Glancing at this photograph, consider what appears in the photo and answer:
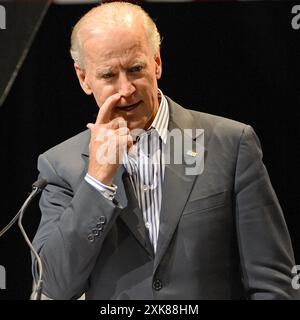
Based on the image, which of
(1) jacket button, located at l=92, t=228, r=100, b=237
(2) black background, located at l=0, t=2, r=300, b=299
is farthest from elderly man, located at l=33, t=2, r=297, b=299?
(2) black background, located at l=0, t=2, r=300, b=299

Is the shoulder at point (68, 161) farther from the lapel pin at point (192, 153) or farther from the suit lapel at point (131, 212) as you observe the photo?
the lapel pin at point (192, 153)

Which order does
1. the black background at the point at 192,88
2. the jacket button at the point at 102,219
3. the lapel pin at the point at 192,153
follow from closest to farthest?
1. the jacket button at the point at 102,219
2. the lapel pin at the point at 192,153
3. the black background at the point at 192,88

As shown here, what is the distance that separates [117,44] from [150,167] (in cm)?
33

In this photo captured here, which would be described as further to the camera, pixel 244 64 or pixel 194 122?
pixel 244 64

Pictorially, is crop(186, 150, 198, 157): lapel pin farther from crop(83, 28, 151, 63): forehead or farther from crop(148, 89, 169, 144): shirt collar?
crop(83, 28, 151, 63): forehead

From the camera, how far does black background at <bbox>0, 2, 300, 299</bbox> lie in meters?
1.88

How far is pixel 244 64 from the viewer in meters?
1.90

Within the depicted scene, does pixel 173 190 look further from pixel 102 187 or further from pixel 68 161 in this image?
pixel 68 161

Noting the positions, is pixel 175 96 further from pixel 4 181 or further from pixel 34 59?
pixel 4 181

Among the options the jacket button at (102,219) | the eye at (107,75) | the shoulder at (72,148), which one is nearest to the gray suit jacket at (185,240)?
the jacket button at (102,219)

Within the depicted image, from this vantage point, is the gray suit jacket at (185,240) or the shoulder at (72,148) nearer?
the gray suit jacket at (185,240)

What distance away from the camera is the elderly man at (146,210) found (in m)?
1.55

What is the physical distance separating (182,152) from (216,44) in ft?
1.42
